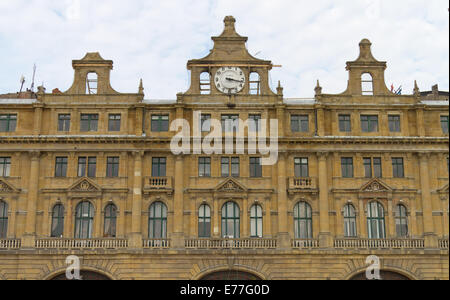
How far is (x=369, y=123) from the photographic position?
6062 cm

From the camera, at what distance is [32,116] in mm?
60094

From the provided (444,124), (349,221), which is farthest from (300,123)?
(444,124)

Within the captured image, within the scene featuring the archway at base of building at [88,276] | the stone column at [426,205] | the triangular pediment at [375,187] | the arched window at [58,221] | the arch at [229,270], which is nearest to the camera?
the arch at [229,270]

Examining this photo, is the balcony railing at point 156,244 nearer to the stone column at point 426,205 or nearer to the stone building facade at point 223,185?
the stone building facade at point 223,185

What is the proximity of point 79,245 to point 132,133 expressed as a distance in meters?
10.1

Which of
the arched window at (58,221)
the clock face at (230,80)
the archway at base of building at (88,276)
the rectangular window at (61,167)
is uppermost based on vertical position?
the clock face at (230,80)

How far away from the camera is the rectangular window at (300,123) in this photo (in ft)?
198

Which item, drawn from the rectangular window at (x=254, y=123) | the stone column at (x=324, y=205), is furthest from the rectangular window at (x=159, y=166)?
the stone column at (x=324, y=205)

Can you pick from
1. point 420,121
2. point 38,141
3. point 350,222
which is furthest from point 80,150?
point 420,121

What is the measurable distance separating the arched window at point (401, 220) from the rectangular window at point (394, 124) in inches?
254

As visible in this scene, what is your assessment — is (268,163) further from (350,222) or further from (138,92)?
(138,92)
